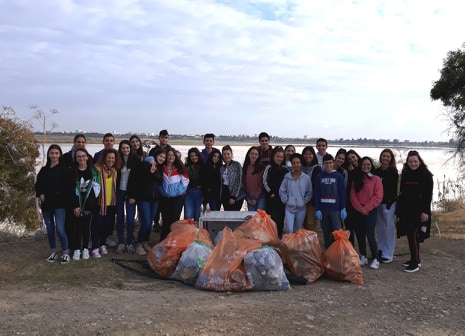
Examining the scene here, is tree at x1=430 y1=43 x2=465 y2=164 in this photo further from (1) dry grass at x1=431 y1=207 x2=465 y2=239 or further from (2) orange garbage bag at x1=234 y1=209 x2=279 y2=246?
(2) orange garbage bag at x1=234 y1=209 x2=279 y2=246

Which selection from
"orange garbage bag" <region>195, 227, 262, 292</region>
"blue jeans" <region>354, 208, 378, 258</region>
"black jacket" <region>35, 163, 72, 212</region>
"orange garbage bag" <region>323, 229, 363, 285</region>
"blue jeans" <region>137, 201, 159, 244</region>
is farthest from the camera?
"blue jeans" <region>137, 201, 159, 244</region>

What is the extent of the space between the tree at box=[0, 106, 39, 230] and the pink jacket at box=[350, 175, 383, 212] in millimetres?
6916

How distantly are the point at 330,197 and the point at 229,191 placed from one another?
1610 mm

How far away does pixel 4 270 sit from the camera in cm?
549

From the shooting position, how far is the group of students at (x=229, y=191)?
18.7ft

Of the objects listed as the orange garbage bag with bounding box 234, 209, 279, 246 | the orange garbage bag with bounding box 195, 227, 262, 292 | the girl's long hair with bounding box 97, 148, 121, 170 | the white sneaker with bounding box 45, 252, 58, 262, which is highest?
the girl's long hair with bounding box 97, 148, 121, 170

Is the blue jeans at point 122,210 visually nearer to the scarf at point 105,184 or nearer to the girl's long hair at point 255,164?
the scarf at point 105,184

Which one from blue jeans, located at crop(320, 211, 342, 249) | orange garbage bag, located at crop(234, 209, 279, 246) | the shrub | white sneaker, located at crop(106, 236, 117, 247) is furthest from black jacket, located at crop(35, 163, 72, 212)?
the shrub

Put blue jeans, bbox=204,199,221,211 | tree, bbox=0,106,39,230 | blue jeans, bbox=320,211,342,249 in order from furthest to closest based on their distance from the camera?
tree, bbox=0,106,39,230, blue jeans, bbox=204,199,221,211, blue jeans, bbox=320,211,342,249

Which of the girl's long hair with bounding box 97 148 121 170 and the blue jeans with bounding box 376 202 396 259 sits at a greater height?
the girl's long hair with bounding box 97 148 121 170

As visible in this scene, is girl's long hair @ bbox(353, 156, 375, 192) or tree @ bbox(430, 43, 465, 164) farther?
tree @ bbox(430, 43, 465, 164)

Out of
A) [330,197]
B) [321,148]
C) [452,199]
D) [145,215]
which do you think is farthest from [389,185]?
[452,199]

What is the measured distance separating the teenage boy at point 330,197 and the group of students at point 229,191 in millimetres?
13

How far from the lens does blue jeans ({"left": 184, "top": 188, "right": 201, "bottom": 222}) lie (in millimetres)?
6617
